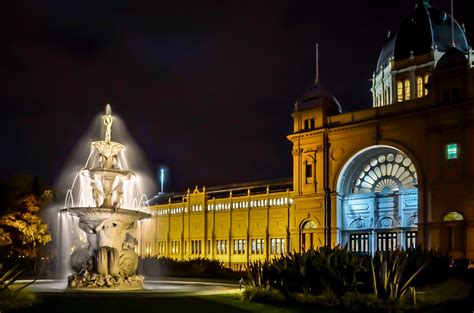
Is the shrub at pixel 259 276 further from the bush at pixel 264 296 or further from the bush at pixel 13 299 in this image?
the bush at pixel 13 299

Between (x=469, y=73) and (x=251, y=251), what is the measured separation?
31600 millimetres

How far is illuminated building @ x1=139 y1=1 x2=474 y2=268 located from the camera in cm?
4522

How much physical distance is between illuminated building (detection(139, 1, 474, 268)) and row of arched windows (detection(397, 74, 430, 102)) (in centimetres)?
11

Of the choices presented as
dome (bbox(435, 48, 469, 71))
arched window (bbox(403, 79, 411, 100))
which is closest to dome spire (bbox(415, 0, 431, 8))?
arched window (bbox(403, 79, 411, 100))

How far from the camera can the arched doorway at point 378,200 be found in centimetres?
4966

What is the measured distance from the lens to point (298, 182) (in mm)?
56406

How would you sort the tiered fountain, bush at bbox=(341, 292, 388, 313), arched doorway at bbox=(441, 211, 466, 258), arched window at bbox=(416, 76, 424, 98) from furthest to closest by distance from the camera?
arched window at bbox=(416, 76, 424, 98), arched doorway at bbox=(441, 211, 466, 258), the tiered fountain, bush at bbox=(341, 292, 388, 313)

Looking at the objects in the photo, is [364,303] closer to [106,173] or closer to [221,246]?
[106,173]

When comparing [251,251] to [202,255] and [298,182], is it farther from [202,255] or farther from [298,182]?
[298,182]

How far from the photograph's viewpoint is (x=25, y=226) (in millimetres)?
43938

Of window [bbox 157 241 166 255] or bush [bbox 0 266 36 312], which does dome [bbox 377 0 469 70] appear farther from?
bush [bbox 0 266 36 312]

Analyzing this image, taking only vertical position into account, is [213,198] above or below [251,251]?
above

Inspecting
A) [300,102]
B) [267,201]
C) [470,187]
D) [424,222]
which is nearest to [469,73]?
[470,187]

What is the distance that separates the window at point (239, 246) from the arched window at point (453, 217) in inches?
1084
